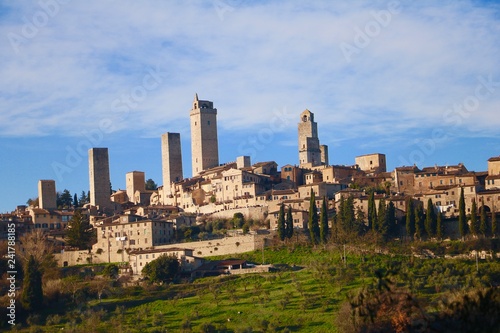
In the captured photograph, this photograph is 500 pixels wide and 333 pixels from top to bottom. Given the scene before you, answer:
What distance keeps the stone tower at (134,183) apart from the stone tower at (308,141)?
15.3 metres

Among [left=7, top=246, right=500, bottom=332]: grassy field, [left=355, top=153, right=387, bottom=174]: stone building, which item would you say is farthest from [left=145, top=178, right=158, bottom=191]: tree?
[left=7, top=246, right=500, bottom=332]: grassy field

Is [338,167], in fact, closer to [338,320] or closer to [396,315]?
[338,320]

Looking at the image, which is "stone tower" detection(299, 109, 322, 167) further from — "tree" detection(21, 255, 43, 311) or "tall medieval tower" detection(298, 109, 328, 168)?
"tree" detection(21, 255, 43, 311)

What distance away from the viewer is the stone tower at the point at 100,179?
9025 centimetres

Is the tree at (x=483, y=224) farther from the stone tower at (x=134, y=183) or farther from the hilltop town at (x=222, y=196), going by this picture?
the stone tower at (x=134, y=183)

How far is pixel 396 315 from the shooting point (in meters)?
31.9

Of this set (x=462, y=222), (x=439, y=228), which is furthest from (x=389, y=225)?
(x=462, y=222)

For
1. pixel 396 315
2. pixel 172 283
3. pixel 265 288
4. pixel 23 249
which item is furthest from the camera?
pixel 23 249

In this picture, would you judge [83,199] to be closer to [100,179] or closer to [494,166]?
[100,179]

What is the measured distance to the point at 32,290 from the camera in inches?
2413

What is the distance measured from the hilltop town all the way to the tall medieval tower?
0.32 ft

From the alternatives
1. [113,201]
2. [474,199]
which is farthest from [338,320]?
[113,201]

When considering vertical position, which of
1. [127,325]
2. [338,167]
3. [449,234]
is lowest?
[127,325]

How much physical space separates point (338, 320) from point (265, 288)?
10288mm
